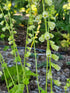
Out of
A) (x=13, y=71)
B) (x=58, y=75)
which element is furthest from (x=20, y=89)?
(x=58, y=75)

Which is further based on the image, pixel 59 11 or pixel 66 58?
pixel 66 58

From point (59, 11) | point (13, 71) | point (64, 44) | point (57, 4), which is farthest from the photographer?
point (64, 44)

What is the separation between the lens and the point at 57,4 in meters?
2.51

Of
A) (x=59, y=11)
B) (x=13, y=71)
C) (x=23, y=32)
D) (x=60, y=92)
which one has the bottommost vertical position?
(x=60, y=92)

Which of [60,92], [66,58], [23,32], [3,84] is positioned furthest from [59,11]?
[23,32]

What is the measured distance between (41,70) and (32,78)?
0.38 meters

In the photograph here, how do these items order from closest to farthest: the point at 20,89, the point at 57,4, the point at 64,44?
the point at 20,89 < the point at 57,4 < the point at 64,44

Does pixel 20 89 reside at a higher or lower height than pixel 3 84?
higher

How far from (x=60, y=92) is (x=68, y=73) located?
2.12ft

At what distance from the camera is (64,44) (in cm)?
410

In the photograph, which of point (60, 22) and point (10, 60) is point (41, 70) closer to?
point (10, 60)

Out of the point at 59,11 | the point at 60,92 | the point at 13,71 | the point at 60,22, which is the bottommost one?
the point at 60,92

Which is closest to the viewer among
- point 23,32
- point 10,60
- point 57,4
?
point 57,4

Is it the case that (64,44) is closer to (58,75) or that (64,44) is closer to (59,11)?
(58,75)
